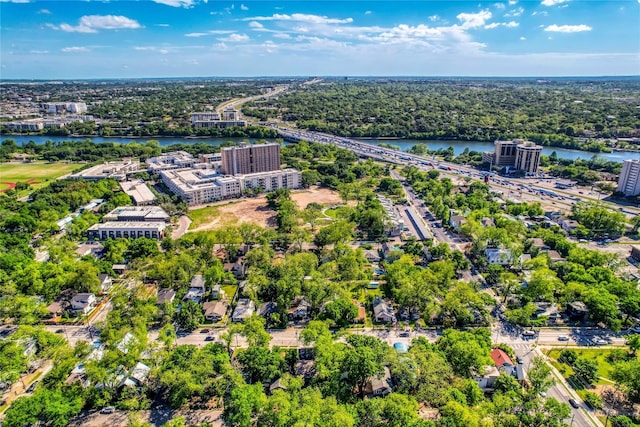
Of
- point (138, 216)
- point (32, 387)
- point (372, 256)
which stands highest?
point (138, 216)

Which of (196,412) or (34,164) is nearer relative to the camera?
(196,412)

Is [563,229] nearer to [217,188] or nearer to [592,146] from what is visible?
[217,188]

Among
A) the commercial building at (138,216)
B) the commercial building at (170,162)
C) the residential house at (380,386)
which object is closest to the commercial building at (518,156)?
the commercial building at (170,162)

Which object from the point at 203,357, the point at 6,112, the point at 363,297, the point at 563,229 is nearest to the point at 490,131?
the point at 563,229

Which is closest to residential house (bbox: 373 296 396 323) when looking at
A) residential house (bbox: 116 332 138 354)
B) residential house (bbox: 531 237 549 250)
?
residential house (bbox: 116 332 138 354)

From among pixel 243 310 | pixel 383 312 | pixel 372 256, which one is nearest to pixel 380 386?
pixel 383 312

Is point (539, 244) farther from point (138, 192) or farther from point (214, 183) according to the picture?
point (138, 192)
